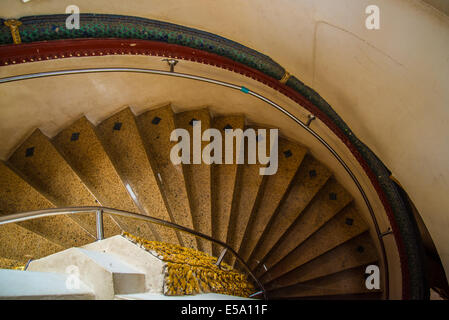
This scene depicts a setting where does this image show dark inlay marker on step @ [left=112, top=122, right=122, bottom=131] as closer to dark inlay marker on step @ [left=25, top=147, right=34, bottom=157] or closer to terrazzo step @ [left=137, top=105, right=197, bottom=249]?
terrazzo step @ [left=137, top=105, right=197, bottom=249]

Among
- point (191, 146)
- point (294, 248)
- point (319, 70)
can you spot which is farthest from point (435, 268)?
point (191, 146)

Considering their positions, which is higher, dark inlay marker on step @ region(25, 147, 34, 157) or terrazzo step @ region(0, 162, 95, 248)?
dark inlay marker on step @ region(25, 147, 34, 157)

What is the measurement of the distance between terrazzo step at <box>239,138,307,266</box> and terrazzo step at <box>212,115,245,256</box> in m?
0.42

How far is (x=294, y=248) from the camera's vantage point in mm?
4480

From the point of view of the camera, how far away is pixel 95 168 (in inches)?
148

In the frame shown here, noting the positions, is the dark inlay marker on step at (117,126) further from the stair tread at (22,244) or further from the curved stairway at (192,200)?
the stair tread at (22,244)

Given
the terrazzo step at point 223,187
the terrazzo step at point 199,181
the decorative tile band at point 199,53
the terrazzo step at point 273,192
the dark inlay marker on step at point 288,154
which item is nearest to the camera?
the decorative tile band at point 199,53

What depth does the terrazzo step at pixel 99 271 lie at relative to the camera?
1.63m

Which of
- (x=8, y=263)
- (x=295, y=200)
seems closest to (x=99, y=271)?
(x=8, y=263)

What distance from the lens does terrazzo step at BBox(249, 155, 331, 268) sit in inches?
177

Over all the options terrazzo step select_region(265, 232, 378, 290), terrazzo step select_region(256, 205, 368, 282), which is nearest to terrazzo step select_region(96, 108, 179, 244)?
terrazzo step select_region(256, 205, 368, 282)

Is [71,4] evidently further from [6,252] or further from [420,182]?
[420,182]

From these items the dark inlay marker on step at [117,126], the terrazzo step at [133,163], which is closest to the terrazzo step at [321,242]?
the terrazzo step at [133,163]

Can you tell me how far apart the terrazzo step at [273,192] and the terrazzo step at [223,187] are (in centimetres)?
42
